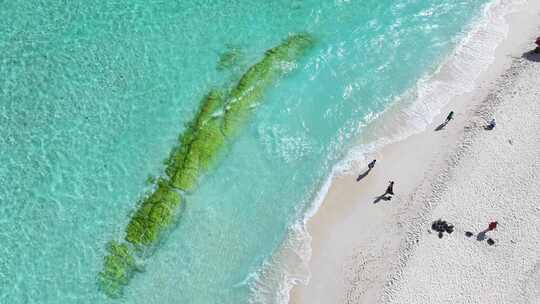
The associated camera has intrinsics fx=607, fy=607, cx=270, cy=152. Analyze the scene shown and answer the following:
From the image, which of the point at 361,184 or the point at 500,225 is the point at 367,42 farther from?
the point at 500,225

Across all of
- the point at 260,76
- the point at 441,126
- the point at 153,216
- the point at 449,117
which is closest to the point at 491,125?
the point at 449,117

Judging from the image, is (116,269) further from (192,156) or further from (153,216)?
(192,156)

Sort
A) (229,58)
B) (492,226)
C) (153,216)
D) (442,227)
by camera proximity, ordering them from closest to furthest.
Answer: (492,226)
(442,227)
(153,216)
(229,58)

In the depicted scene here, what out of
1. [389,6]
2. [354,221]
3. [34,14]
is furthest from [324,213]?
[34,14]

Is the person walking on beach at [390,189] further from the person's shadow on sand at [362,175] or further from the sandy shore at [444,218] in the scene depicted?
the person's shadow on sand at [362,175]

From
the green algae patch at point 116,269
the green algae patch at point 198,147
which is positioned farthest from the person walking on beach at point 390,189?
the green algae patch at point 116,269

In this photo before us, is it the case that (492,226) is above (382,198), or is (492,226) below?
below
